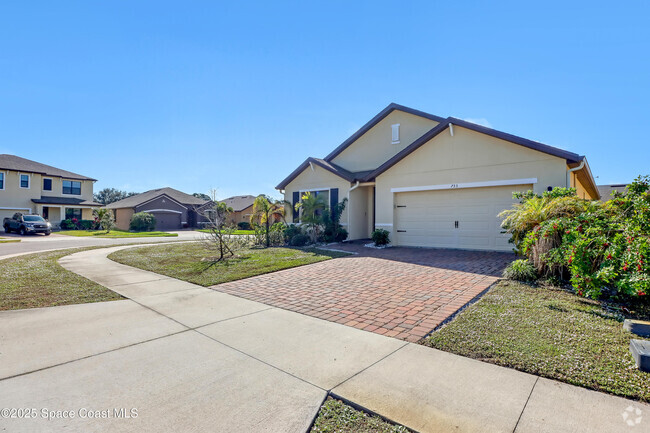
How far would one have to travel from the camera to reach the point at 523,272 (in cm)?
686

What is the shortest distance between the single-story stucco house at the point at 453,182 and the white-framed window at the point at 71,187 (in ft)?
110

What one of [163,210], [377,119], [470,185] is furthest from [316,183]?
[163,210]

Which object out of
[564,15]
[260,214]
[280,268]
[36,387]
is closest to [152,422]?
[36,387]

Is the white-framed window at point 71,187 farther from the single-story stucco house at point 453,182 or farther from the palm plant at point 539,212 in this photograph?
the palm plant at point 539,212

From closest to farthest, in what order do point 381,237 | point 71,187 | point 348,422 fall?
point 348,422
point 381,237
point 71,187

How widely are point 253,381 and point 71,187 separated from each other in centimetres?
4261

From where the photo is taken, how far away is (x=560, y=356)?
11.2 feet

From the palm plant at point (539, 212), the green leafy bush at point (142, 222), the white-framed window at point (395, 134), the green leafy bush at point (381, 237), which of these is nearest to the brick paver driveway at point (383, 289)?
the palm plant at point (539, 212)

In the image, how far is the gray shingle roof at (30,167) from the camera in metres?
30.6

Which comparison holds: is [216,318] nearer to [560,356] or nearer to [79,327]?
[79,327]

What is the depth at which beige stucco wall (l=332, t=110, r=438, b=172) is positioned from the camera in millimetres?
16766

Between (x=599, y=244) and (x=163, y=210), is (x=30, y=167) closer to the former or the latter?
(x=163, y=210)

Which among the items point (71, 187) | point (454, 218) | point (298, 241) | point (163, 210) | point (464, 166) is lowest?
point (298, 241)

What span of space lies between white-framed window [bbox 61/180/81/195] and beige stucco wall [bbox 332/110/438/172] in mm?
32979
